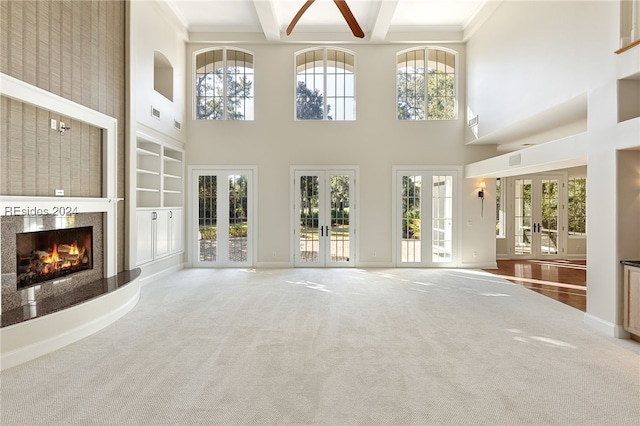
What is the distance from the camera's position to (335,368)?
303 cm

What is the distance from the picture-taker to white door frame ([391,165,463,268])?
26.4ft

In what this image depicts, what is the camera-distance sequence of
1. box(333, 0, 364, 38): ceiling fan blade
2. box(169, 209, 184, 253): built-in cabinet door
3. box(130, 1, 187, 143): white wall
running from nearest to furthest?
1. box(333, 0, 364, 38): ceiling fan blade
2. box(130, 1, 187, 143): white wall
3. box(169, 209, 184, 253): built-in cabinet door

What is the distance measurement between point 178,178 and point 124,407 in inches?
236

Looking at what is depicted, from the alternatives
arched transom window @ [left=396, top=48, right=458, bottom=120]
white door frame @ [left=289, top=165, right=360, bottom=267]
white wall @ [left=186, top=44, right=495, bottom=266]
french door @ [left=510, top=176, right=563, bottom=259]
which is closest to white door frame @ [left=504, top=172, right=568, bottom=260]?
french door @ [left=510, top=176, right=563, bottom=259]

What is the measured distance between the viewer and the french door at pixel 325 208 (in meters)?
8.05

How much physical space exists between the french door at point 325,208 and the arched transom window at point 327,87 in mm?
1378

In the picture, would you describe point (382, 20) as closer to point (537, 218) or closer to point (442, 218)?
point (442, 218)

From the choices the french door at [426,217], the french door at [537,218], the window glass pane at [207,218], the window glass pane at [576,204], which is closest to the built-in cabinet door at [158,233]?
the window glass pane at [207,218]

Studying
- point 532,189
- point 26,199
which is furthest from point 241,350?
point 532,189

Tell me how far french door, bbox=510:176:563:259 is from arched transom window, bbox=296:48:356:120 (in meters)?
5.36

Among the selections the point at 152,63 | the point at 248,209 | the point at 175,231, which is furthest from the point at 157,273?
the point at 152,63

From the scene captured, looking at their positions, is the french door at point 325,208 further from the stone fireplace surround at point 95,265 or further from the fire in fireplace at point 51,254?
the fire in fireplace at point 51,254

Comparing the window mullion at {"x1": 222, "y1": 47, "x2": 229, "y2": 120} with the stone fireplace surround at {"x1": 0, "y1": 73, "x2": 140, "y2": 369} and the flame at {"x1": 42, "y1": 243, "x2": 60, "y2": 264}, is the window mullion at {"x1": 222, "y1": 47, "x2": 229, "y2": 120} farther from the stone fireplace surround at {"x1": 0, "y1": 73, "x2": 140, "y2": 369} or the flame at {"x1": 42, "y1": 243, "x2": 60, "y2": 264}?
the flame at {"x1": 42, "y1": 243, "x2": 60, "y2": 264}

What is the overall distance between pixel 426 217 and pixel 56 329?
22.5 feet
